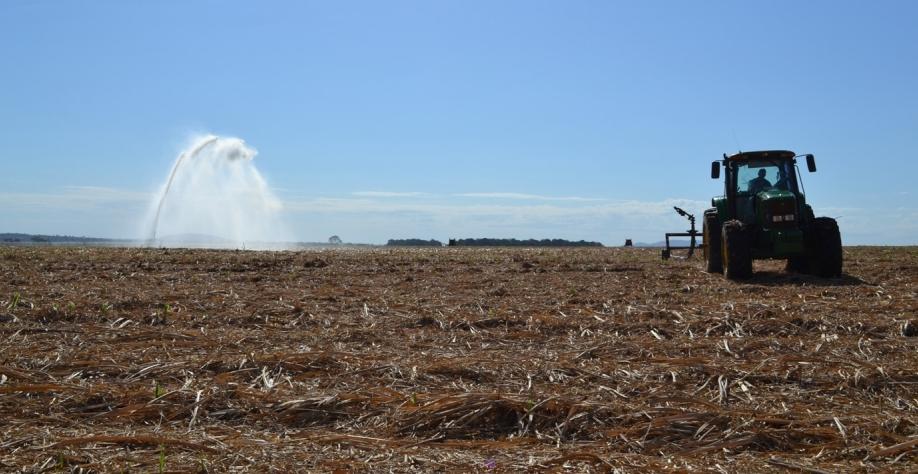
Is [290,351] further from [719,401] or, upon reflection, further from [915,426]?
[915,426]

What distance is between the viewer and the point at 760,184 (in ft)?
57.9

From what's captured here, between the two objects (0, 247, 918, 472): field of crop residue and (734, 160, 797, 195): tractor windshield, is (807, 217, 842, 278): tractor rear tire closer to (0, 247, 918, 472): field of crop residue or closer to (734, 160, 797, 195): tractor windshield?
(734, 160, 797, 195): tractor windshield

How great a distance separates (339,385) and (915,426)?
4014 millimetres

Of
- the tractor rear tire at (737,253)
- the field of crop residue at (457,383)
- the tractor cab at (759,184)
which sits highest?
the tractor cab at (759,184)

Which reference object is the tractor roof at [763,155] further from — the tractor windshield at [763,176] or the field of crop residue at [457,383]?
the field of crop residue at [457,383]

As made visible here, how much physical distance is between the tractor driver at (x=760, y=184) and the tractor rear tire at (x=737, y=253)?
2.19 meters

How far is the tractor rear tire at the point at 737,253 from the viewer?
15438mm

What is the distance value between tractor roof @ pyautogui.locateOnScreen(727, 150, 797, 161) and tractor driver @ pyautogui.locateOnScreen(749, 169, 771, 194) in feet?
1.30

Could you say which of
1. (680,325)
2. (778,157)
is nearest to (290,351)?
(680,325)

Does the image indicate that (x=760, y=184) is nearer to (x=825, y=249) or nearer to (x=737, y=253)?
(x=825, y=249)

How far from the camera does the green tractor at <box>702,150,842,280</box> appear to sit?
1552cm

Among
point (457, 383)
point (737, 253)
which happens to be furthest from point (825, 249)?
point (457, 383)

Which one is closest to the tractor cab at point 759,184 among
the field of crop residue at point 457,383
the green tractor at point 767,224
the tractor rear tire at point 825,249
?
the green tractor at point 767,224

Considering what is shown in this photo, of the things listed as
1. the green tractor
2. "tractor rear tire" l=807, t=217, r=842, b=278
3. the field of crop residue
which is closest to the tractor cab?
the green tractor
